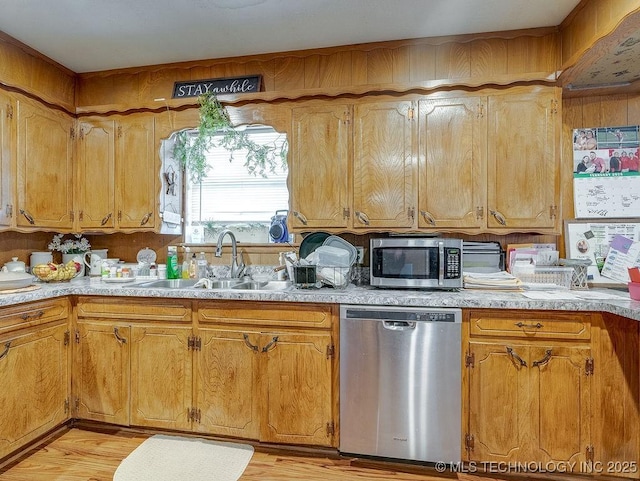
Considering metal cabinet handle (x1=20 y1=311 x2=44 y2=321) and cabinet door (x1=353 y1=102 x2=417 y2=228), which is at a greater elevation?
cabinet door (x1=353 y1=102 x2=417 y2=228)

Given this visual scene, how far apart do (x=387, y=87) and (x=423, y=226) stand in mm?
904

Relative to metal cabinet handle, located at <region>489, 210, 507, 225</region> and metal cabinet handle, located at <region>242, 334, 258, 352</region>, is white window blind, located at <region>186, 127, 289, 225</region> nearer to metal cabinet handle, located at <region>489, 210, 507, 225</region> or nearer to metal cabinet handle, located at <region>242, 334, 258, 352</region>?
metal cabinet handle, located at <region>242, 334, 258, 352</region>

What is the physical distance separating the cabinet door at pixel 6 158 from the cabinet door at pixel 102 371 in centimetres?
85

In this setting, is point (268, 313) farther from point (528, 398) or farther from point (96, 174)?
point (96, 174)

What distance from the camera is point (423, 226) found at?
7.79 ft

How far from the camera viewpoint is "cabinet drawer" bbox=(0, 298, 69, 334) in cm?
200

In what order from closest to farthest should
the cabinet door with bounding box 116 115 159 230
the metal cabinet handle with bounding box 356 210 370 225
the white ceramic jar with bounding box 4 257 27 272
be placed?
the metal cabinet handle with bounding box 356 210 370 225, the white ceramic jar with bounding box 4 257 27 272, the cabinet door with bounding box 116 115 159 230

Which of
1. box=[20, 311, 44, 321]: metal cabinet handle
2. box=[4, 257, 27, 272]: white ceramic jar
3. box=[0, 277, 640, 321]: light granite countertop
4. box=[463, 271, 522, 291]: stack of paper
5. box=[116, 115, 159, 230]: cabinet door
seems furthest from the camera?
box=[116, 115, 159, 230]: cabinet door

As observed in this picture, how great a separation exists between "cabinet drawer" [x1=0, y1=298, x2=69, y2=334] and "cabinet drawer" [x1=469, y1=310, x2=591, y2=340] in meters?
2.40

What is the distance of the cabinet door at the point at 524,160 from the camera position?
7.38 feet

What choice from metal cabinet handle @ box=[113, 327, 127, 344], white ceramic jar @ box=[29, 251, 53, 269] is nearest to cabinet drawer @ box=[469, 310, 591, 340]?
metal cabinet handle @ box=[113, 327, 127, 344]

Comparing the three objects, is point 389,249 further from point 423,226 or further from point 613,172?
point 613,172

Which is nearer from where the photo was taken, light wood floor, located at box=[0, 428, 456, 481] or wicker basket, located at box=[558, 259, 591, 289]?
light wood floor, located at box=[0, 428, 456, 481]

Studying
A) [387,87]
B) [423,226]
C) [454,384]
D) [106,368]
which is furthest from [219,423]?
[387,87]
